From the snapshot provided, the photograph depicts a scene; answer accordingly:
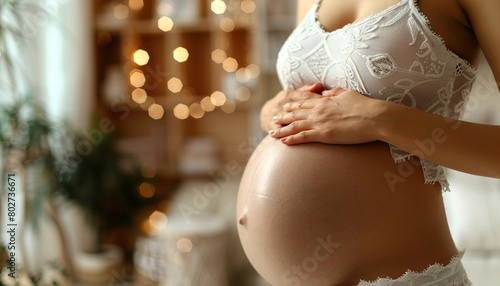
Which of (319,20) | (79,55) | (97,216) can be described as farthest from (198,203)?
(319,20)

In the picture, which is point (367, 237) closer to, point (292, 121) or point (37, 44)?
point (292, 121)

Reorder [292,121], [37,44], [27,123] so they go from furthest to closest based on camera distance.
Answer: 1. [37,44]
2. [27,123]
3. [292,121]

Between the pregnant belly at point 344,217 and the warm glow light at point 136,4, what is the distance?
288 cm

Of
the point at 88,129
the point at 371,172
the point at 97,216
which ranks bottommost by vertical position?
the point at 97,216

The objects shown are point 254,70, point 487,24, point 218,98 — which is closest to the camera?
point 487,24

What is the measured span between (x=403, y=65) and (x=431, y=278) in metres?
0.31

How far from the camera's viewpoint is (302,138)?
976mm

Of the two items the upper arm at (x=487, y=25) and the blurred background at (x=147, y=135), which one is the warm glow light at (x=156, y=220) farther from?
the upper arm at (x=487, y=25)

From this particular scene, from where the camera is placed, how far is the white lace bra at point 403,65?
0.92 m

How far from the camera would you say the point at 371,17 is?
0.95 m

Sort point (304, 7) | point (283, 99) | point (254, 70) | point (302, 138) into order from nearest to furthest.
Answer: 1. point (302, 138)
2. point (283, 99)
3. point (304, 7)
4. point (254, 70)

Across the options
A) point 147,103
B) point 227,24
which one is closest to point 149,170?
point 147,103

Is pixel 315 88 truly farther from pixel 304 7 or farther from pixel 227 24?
pixel 227 24

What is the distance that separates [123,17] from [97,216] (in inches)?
46.5
